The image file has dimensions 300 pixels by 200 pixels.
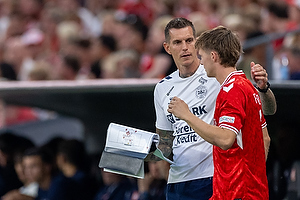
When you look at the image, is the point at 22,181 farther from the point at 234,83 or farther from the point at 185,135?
the point at 234,83

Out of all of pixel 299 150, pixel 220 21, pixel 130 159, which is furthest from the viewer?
pixel 220 21

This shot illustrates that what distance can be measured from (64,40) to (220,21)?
3.15 metres

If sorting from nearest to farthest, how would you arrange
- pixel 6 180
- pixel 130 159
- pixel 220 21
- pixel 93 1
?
pixel 130 159, pixel 220 21, pixel 6 180, pixel 93 1

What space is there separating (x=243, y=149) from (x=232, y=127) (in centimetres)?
22

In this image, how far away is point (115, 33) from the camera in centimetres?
981

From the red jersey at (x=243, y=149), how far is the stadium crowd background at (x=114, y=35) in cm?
252

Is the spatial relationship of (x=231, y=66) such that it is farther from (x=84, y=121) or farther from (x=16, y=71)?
(x=16, y=71)

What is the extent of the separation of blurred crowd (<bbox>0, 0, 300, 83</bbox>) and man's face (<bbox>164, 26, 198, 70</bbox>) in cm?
198

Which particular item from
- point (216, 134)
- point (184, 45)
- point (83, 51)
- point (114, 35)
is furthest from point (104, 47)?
point (216, 134)

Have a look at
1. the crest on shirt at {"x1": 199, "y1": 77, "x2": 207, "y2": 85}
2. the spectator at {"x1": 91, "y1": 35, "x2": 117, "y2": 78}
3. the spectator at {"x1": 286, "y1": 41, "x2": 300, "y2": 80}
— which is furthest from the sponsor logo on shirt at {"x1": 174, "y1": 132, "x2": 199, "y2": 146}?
the spectator at {"x1": 91, "y1": 35, "x2": 117, "y2": 78}

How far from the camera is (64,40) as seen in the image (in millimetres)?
10578

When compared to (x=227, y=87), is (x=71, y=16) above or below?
above

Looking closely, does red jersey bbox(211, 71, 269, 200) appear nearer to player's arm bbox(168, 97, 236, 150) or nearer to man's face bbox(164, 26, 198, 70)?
player's arm bbox(168, 97, 236, 150)

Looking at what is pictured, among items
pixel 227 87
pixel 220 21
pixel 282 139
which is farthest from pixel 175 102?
pixel 220 21
